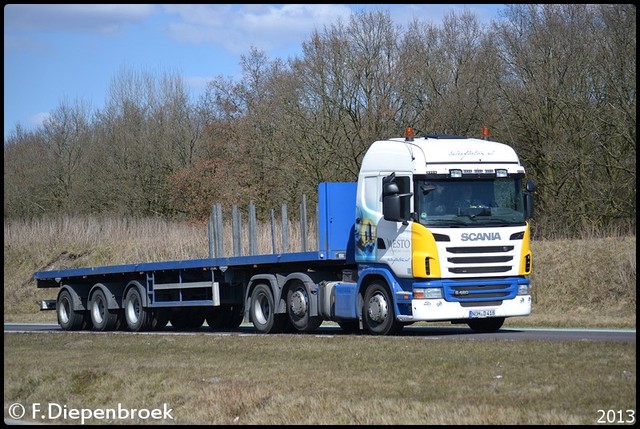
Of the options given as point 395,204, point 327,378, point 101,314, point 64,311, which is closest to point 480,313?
point 395,204

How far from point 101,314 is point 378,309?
1072cm

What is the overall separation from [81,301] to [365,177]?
1178cm

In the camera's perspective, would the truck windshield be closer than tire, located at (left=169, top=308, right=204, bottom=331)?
Yes

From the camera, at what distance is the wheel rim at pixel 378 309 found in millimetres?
19709

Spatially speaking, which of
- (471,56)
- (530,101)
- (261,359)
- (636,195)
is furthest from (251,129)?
(261,359)

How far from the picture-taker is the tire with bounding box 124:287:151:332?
26859 millimetres

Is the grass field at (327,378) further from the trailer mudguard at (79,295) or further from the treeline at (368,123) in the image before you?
the treeline at (368,123)

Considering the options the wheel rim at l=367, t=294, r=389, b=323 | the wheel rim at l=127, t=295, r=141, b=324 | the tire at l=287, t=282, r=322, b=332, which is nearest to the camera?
the wheel rim at l=367, t=294, r=389, b=323

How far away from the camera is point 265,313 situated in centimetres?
2298

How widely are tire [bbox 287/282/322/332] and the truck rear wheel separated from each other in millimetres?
8890

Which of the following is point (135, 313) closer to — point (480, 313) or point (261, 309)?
point (261, 309)

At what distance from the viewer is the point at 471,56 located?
43.1m

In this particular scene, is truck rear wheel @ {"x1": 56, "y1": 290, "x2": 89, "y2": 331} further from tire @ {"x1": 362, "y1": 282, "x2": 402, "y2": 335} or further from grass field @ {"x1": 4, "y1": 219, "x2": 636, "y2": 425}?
tire @ {"x1": 362, "y1": 282, "x2": 402, "y2": 335}

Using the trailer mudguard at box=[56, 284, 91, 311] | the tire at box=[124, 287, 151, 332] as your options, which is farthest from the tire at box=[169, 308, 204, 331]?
the trailer mudguard at box=[56, 284, 91, 311]
